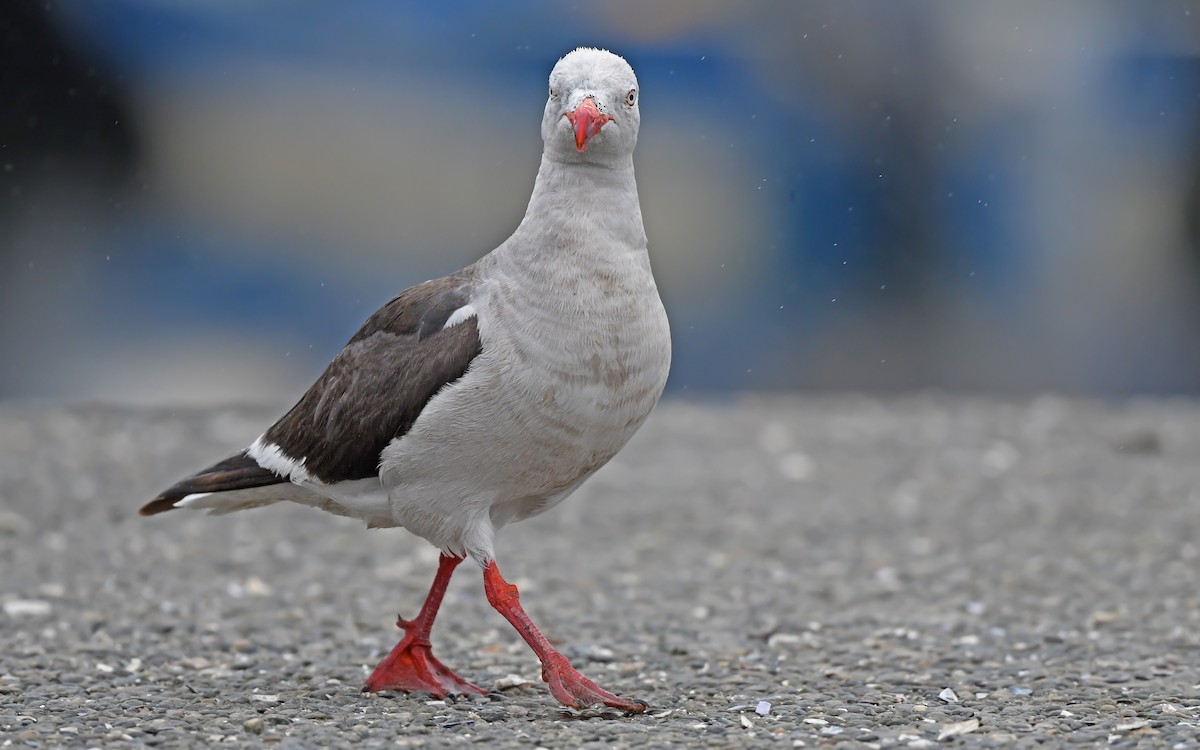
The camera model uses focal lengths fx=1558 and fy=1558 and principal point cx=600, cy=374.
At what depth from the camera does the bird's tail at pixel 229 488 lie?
4996mm

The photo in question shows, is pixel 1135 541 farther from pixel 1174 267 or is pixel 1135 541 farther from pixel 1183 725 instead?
pixel 1174 267

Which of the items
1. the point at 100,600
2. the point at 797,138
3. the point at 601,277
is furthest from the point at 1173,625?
the point at 797,138

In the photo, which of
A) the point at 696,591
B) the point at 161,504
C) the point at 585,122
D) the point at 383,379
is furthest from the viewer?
the point at 696,591

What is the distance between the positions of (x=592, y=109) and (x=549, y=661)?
1.62 m

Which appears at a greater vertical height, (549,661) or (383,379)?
(383,379)

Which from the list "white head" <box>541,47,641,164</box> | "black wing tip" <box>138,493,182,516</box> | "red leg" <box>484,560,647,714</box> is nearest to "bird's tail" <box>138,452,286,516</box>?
"black wing tip" <box>138,493,182,516</box>

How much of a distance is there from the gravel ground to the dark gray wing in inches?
30.9

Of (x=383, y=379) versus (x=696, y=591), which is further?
(x=696, y=591)

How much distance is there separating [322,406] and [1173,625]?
3.61 metres

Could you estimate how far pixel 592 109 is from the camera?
438 centimetres

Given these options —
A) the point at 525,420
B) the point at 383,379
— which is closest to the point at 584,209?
the point at 525,420

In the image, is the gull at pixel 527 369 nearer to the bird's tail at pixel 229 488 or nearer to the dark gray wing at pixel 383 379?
the dark gray wing at pixel 383 379

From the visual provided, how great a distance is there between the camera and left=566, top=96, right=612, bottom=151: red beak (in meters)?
4.35

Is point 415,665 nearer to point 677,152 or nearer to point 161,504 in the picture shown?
point 161,504
